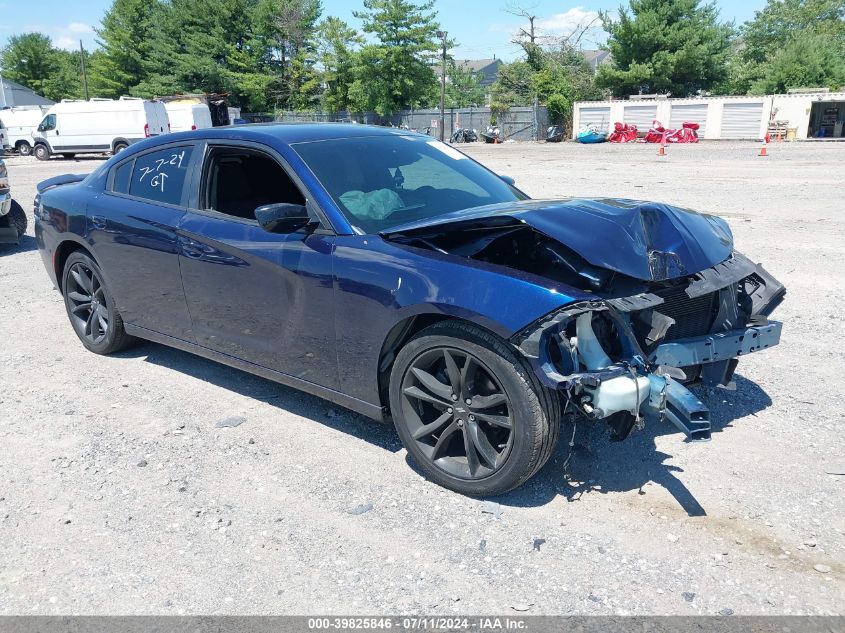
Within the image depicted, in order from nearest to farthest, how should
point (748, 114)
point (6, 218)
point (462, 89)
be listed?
1. point (6, 218)
2. point (748, 114)
3. point (462, 89)

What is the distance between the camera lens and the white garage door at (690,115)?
44.1 m

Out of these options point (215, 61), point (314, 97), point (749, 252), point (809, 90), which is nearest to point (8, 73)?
point (215, 61)

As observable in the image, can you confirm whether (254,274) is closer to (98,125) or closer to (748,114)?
(98,125)

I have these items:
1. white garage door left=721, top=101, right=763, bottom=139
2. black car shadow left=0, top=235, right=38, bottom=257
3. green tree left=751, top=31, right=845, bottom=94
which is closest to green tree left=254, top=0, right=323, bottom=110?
white garage door left=721, top=101, right=763, bottom=139

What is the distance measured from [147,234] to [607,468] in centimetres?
323

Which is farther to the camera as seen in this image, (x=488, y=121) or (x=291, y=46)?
(x=291, y=46)

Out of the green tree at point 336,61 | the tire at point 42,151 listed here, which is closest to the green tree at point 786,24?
the green tree at point 336,61

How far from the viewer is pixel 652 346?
328 centimetres

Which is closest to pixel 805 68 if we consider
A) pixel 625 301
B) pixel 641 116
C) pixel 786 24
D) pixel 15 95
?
pixel 641 116

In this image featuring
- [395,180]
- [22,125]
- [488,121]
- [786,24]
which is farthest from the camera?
[786,24]

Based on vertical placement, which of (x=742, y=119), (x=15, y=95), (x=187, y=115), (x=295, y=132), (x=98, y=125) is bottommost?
(x=742, y=119)

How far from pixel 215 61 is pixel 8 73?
102 feet

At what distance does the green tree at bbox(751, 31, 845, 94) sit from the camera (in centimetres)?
4881

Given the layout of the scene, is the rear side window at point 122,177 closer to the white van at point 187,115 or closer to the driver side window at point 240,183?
the driver side window at point 240,183
